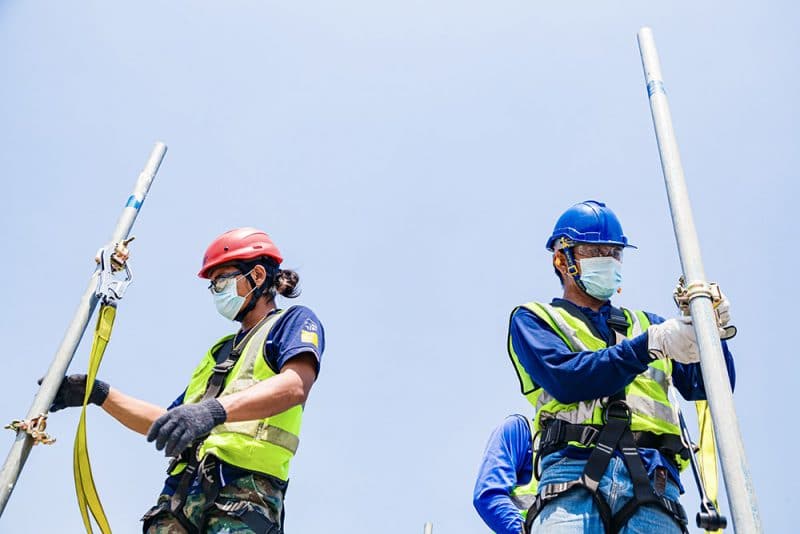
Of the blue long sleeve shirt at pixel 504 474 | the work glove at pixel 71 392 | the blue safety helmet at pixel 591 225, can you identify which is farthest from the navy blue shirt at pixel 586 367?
the blue long sleeve shirt at pixel 504 474

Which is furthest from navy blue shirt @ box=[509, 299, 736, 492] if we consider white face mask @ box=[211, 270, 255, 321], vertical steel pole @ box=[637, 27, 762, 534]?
white face mask @ box=[211, 270, 255, 321]

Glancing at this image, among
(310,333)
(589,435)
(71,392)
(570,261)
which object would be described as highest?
(570,261)

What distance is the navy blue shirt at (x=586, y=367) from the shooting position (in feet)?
15.6

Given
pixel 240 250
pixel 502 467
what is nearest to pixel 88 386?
pixel 240 250

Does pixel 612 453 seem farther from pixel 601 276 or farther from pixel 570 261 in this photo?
pixel 570 261

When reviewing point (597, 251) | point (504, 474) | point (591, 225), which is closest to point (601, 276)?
point (597, 251)

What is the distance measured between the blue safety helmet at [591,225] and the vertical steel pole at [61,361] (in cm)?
255

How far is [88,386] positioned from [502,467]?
4331mm

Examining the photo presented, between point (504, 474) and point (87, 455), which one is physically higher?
point (504, 474)

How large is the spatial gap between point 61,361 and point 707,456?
330 cm

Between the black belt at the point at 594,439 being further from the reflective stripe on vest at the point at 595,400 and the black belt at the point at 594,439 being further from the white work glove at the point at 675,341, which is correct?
the white work glove at the point at 675,341

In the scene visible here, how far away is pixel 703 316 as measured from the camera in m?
3.68

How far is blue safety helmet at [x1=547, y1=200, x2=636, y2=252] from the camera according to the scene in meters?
5.70

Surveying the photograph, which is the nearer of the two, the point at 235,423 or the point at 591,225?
the point at 235,423
